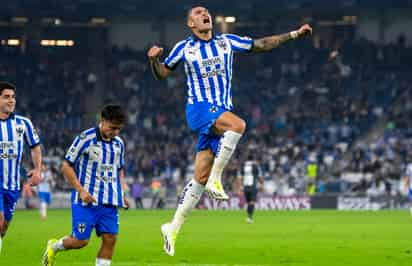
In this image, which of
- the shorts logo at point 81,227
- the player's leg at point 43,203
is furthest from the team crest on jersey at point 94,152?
the player's leg at point 43,203

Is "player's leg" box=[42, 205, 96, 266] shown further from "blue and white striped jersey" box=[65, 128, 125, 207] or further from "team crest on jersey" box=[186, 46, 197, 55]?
"team crest on jersey" box=[186, 46, 197, 55]

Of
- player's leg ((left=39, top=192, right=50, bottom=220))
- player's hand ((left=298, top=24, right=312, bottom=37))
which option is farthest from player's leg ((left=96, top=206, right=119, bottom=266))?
player's leg ((left=39, top=192, right=50, bottom=220))

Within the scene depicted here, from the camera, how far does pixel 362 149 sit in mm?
49094

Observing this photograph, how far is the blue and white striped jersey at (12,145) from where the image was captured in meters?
14.3

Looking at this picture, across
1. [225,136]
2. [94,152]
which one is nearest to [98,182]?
[94,152]

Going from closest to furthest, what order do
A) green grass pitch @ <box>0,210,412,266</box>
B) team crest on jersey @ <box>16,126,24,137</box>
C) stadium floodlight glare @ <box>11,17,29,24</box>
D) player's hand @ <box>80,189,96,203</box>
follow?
player's hand @ <box>80,189,96,203</box> → team crest on jersey @ <box>16,126,24,137</box> → green grass pitch @ <box>0,210,412,266</box> → stadium floodlight glare @ <box>11,17,29,24</box>

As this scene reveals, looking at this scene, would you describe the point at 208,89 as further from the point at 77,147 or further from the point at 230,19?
the point at 230,19

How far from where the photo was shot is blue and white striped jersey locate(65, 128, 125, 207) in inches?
510

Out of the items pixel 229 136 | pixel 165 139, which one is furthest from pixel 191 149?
pixel 229 136

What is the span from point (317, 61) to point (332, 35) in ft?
7.10

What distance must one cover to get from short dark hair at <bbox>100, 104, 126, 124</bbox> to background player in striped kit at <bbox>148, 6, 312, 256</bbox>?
3.17 feet

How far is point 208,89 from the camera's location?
44.0 feet

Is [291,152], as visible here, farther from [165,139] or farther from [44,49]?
[44,49]

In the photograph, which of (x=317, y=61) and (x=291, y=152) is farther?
(x=317, y=61)
